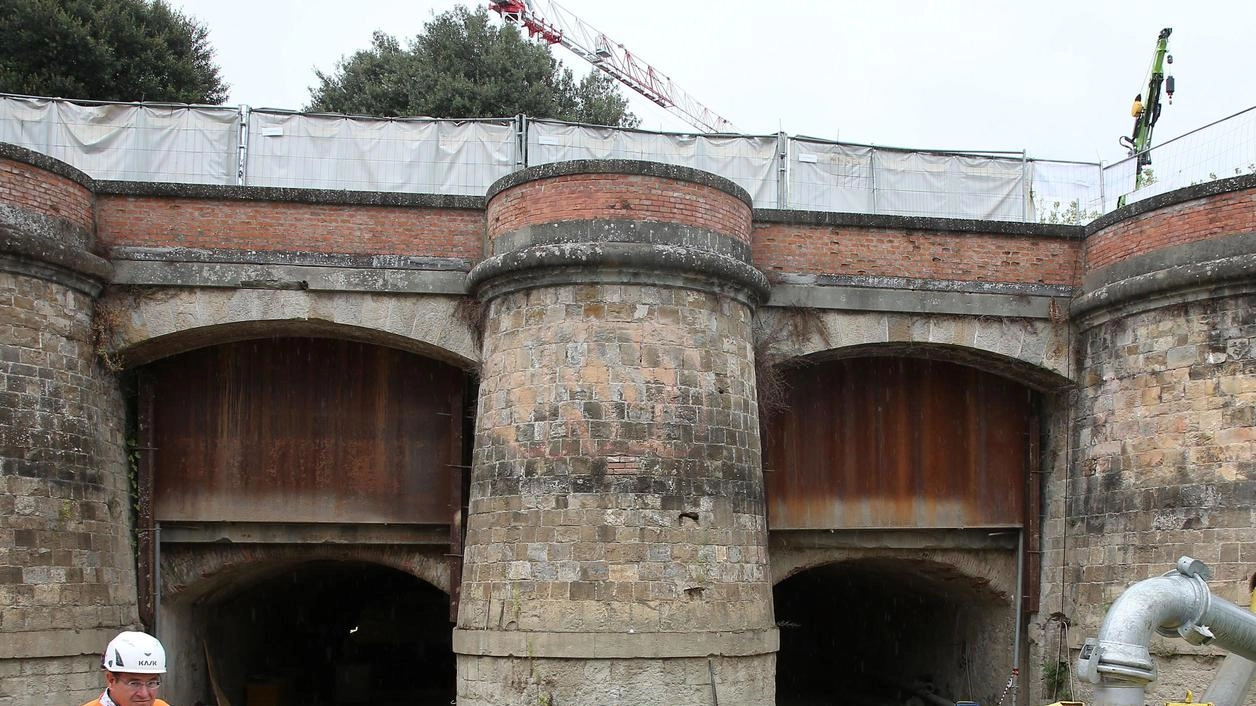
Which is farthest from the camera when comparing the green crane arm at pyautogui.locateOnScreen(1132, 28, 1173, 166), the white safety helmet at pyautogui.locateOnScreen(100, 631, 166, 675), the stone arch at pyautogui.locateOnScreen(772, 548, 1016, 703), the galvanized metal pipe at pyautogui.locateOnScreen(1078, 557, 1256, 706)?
the green crane arm at pyautogui.locateOnScreen(1132, 28, 1173, 166)

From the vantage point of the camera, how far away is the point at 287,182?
49.2 feet

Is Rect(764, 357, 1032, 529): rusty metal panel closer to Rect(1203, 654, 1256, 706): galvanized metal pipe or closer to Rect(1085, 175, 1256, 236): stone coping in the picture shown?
Rect(1085, 175, 1256, 236): stone coping

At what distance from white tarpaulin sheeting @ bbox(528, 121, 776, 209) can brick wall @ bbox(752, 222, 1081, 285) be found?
1.46 meters

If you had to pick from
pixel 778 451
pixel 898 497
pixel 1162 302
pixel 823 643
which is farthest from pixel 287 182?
pixel 823 643

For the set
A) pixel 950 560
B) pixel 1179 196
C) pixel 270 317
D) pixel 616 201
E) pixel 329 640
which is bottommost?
pixel 329 640

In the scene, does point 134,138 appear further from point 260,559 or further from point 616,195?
point 616,195

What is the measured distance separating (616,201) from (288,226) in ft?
11.9

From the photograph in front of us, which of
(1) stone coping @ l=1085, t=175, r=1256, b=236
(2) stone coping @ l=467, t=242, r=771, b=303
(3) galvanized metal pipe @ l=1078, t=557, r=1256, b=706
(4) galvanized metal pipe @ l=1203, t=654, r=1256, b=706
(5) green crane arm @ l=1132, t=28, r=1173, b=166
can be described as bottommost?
(4) galvanized metal pipe @ l=1203, t=654, r=1256, b=706

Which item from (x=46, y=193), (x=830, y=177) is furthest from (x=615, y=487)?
(x=46, y=193)

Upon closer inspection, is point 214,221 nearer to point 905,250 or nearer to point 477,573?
point 477,573

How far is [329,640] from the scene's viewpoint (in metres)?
20.6

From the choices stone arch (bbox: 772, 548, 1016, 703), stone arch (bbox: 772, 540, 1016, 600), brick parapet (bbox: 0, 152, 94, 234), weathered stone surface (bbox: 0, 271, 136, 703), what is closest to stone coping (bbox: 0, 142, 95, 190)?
brick parapet (bbox: 0, 152, 94, 234)

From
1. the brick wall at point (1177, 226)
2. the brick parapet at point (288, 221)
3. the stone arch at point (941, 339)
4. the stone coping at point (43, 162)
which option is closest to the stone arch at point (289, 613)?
the brick parapet at point (288, 221)

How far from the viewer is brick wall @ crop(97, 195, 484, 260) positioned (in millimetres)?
13531
